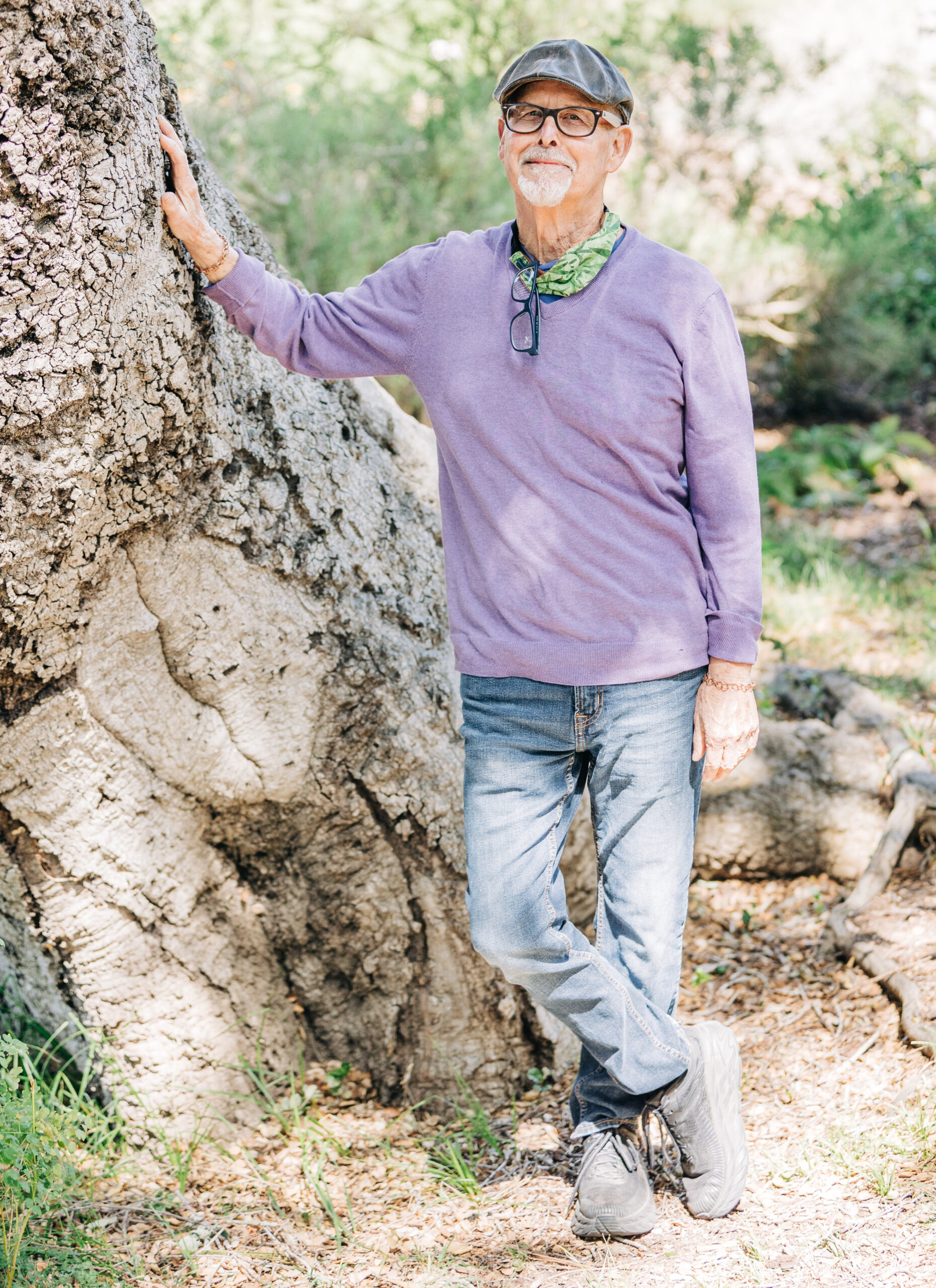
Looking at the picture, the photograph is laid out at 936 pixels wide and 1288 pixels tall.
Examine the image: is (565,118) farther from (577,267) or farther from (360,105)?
(360,105)

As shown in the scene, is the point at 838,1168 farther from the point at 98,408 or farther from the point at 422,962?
the point at 98,408

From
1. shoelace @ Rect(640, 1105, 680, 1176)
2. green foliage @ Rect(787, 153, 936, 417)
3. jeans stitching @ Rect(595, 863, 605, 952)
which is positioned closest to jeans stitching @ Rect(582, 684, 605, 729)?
jeans stitching @ Rect(595, 863, 605, 952)

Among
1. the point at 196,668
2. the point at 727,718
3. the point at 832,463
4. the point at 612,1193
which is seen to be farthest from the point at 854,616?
the point at 196,668

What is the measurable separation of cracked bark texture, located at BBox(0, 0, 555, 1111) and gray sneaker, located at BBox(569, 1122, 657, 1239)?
2.24 feet

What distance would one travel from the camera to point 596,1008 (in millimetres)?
2541

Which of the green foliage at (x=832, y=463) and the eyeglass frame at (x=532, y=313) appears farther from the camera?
the green foliage at (x=832, y=463)

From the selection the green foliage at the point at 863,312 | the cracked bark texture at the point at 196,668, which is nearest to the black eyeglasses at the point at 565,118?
the cracked bark texture at the point at 196,668

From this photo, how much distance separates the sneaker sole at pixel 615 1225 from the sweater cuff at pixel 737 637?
1.31 meters

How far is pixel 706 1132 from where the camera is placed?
2664 mm

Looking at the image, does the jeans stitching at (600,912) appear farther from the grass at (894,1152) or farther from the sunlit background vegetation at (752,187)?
the sunlit background vegetation at (752,187)

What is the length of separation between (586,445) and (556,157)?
0.60 metres

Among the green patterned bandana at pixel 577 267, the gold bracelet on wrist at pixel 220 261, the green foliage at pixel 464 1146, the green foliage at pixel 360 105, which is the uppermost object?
the green foliage at pixel 360 105

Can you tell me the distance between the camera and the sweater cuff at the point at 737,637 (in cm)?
243

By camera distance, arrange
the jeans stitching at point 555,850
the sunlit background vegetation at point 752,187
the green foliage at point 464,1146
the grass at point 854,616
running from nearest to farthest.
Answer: the jeans stitching at point 555,850, the green foliage at point 464,1146, the grass at point 854,616, the sunlit background vegetation at point 752,187
